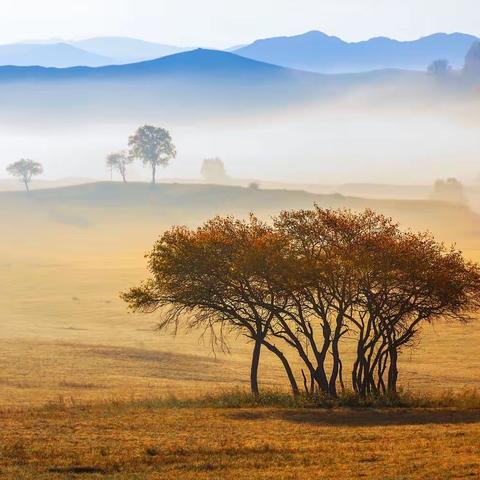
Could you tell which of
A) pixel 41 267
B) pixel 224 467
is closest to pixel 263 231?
pixel 224 467

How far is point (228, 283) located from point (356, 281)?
5.51m

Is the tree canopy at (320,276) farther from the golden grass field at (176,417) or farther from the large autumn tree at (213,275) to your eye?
the golden grass field at (176,417)

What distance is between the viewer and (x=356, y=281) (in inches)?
1668

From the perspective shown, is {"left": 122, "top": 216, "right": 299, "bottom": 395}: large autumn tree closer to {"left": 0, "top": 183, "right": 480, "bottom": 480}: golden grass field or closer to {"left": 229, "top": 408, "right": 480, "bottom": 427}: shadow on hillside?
{"left": 229, "top": 408, "right": 480, "bottom": 427}: shadow on hillside

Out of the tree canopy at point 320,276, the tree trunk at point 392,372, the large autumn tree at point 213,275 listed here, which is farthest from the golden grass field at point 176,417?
the large autumn tree at point 213,275

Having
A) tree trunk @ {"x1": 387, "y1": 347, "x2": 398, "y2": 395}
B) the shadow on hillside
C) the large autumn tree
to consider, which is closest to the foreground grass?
the shadow on hillside

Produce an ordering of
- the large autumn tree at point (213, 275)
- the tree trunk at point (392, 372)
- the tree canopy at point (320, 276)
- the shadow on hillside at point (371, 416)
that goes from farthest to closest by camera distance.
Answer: the large autumn tree at point (213, 275) < the tree trunk at point (392, 372) < the tree canopy at point (320, 276) < the shadow on hillside at point (371, 416)

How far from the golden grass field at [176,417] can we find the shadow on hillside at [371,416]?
45mm

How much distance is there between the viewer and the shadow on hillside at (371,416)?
36.3 metres

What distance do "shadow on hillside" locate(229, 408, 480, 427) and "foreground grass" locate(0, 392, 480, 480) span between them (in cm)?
4

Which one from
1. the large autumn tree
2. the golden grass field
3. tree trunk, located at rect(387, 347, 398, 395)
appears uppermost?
the large autumn tree

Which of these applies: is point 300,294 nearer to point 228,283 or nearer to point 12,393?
point 228,283

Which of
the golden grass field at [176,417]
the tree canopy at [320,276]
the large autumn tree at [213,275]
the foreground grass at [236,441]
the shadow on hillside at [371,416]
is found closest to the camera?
the foreground grass at [236,441]

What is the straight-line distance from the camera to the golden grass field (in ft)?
88.6
